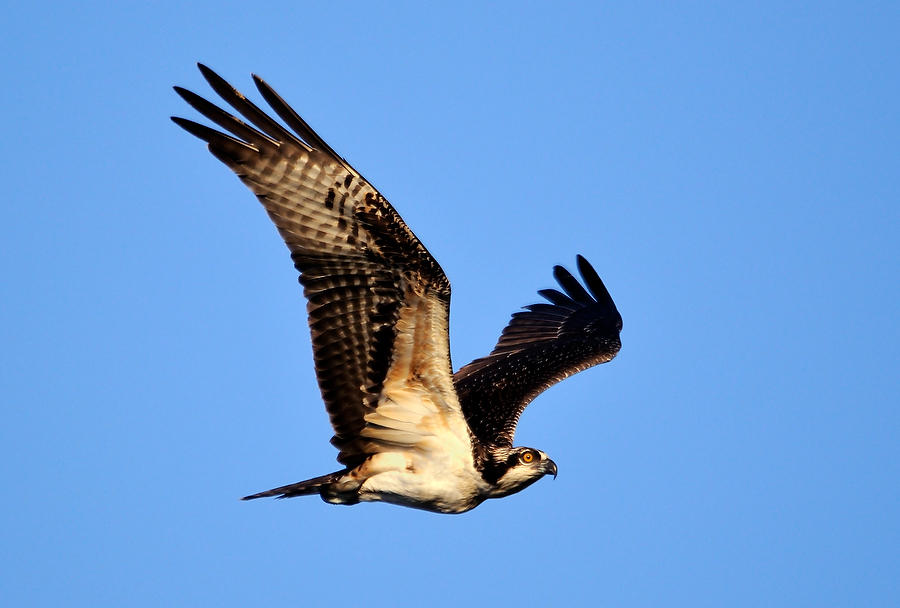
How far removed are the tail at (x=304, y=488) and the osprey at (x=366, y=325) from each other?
0.04 ft

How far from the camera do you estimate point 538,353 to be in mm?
12469

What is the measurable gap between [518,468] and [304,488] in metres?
1.75

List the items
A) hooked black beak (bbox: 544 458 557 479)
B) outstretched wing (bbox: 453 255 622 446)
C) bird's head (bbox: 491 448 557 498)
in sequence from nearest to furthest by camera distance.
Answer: bird's head (bbox: 491 448 557 498)
hooked black beak (bbox: 544 458 557 479)
outstretched wing (bbox: 453 255 622 446)

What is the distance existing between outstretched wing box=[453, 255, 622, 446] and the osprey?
3.69ft

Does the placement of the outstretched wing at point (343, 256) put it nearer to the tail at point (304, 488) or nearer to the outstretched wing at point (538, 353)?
the tail at point (304, 488)

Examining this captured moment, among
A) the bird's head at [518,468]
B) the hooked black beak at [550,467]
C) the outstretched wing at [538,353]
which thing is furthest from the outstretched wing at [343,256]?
the outstretched wing at [538,353]

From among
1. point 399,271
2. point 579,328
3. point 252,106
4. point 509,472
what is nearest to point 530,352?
point 579,328

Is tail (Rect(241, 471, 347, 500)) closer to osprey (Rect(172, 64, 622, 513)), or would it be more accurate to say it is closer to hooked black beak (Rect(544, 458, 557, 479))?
osprey (Rect(172, 64, 622, 513))

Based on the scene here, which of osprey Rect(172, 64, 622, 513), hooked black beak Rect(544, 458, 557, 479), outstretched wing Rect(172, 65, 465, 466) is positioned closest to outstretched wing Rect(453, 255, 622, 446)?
hooked black beak Rect(544, 458, 557, 479)

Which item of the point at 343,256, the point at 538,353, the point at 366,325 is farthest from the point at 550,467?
the point at 538,353

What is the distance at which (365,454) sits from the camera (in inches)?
355

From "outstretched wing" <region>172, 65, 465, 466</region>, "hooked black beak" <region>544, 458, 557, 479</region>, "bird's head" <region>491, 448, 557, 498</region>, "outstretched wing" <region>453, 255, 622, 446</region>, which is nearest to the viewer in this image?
"outstretched wing" <region>172, 65, 465, 466</region>

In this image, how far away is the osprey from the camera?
797cm

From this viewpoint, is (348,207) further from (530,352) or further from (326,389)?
(530,352)
